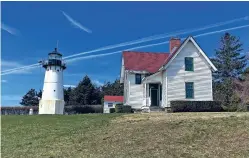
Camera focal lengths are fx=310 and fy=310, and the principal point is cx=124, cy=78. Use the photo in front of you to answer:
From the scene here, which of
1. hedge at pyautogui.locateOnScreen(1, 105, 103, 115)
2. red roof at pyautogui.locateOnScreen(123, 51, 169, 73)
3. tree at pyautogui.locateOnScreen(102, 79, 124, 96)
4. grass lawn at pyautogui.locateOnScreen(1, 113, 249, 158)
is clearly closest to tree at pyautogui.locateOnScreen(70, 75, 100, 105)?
tree at pyautogui.locateOnScreen(102, 79, 124, 96)

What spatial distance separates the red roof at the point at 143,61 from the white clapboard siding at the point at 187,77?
2758 millimetres

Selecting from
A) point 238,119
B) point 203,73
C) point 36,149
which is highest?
point 203,73

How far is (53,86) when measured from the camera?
3619 centimetres

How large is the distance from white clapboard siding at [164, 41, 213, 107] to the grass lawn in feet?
34.7

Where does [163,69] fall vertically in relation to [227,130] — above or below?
above

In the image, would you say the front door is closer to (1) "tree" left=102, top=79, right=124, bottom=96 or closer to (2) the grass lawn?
(2) the grass lawn

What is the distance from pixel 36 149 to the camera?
12148 millimetres

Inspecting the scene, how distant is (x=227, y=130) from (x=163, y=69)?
44.1 feet

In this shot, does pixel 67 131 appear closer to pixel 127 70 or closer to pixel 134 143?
pixel 134 143

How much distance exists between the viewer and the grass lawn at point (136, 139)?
1095 cm

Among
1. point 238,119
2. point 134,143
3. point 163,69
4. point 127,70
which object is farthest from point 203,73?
point 134,143

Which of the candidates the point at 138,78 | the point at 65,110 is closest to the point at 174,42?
the point at 138,78

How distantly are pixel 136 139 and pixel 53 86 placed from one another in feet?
83.0

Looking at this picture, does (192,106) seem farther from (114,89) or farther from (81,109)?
(114,89)
